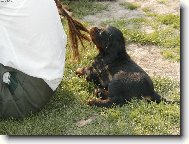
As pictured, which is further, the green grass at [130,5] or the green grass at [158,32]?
the green grass at [130,5]

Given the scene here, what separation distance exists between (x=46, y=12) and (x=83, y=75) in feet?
4.10

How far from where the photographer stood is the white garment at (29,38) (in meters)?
5.13

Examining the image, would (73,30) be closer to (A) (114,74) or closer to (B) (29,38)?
(A) (114,74)

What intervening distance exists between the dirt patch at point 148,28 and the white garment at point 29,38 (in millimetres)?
1786

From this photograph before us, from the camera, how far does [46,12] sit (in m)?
5.36

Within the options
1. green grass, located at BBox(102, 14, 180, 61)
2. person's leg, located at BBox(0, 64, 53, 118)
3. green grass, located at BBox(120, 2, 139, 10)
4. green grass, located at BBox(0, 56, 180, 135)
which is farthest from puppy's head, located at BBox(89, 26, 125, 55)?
green grass, located at BBox(120, 2, 139, 10)

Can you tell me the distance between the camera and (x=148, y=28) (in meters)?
7.96

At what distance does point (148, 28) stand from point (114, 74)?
93.1 inches

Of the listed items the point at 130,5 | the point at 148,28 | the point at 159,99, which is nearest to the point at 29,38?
the point at 159,99

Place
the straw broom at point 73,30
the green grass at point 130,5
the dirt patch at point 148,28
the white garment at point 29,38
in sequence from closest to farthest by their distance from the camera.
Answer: the white garment at point 29,38
the straw broom at point 73,30
the dirt patch at point 148,28
the green grass at point 130,5

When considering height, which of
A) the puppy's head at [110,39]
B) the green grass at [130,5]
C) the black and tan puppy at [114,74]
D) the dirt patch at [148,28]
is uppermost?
the puppy's head at [110,39]

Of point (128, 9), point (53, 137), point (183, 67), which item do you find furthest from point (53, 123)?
point (128, 9)

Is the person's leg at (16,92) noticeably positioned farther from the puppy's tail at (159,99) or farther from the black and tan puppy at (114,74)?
the puppy's tail at (159,99)

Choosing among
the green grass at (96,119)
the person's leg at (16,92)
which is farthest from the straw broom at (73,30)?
the person's leg at (16,92)
